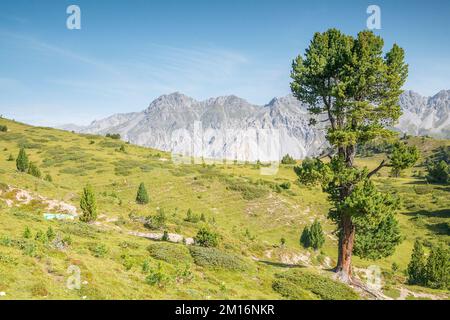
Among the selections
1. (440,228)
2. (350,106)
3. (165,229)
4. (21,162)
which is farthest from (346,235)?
(440,228)

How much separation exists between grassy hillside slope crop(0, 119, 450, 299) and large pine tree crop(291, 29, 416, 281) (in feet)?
17.5

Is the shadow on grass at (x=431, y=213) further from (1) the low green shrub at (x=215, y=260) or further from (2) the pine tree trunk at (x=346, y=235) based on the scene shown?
(1) the low green shrub at (x=215, y=260)

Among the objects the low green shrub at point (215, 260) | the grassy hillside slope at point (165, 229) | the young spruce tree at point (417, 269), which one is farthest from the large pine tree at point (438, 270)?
the low green shrub at point (215, 260)

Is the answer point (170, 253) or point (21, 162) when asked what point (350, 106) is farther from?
point (21, 162)

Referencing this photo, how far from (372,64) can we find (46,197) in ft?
132

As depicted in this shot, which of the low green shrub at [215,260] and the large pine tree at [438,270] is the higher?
the low green shrub at [215,260]

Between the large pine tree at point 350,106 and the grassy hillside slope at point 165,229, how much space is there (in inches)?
210

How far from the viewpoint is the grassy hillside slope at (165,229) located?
17.3 m

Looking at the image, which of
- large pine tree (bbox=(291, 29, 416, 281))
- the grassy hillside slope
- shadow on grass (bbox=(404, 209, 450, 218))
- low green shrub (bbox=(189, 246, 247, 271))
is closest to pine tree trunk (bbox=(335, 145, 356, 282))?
large pine tree (bbox=(291, 29, 416, 281))

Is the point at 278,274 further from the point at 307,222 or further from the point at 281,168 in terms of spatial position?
the point at 281,168

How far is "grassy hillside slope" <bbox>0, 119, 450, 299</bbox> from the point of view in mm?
17312
